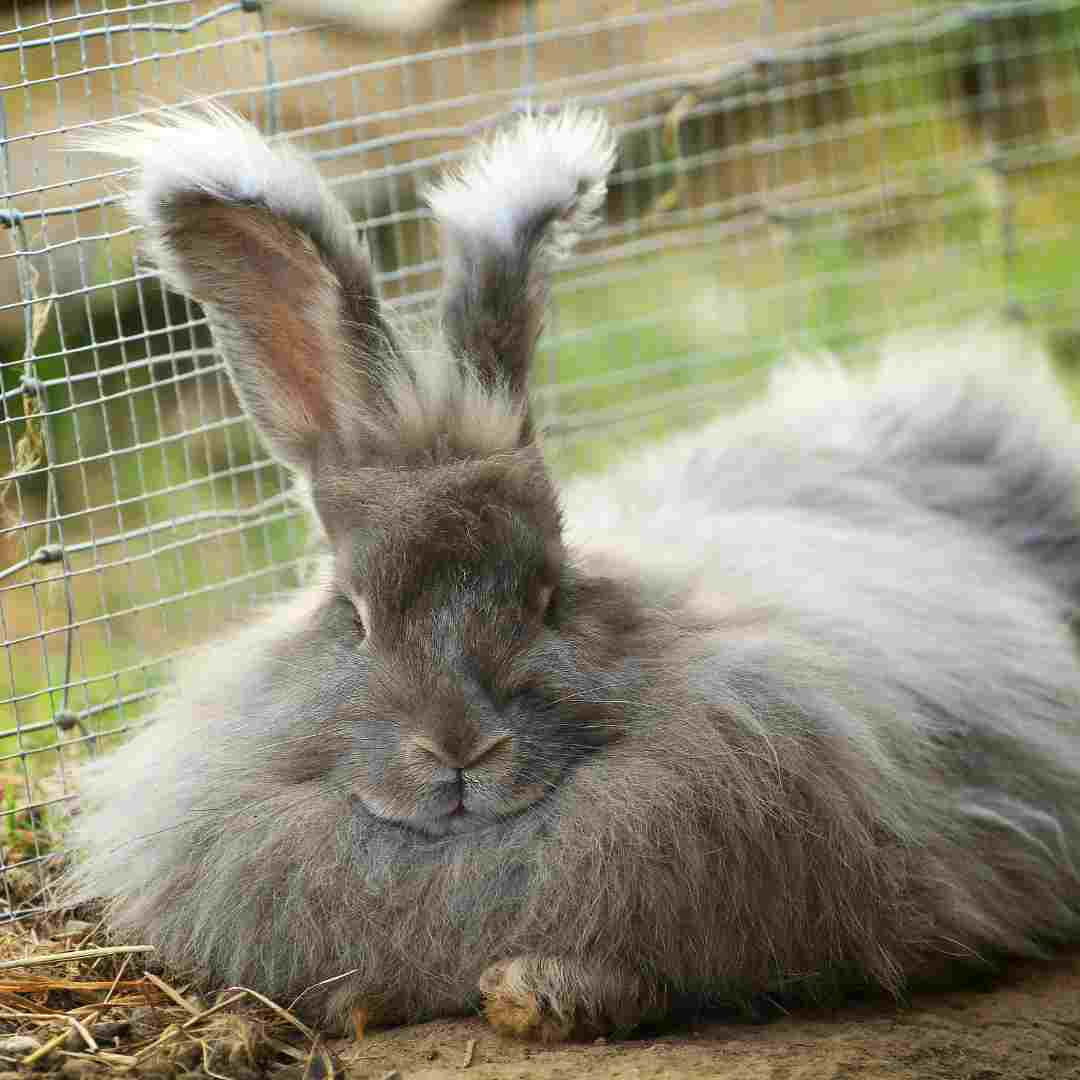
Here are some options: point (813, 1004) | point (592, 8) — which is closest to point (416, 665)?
point (813, 1004)

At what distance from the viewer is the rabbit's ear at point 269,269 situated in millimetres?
2725

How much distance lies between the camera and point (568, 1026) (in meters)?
2.59

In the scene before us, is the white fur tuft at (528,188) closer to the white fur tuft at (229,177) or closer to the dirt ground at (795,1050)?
the white fur tuft at (229,177)

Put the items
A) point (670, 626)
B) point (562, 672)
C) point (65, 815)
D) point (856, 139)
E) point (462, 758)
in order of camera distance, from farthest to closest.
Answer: point (856, 139)
point (65, 815)
point (670, 626)
point (562, 672)
point (462, 758)

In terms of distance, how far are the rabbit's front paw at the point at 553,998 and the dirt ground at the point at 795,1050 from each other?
3 centimetres

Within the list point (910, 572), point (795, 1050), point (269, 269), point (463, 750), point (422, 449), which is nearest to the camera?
point (463, 750)

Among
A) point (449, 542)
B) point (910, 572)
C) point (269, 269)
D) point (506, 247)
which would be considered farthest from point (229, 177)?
point (910, 572)

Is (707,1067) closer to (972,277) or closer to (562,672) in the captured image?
(562,672)

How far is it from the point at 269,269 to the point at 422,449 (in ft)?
1.45

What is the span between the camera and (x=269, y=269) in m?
2.88

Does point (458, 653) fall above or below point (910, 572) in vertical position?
above

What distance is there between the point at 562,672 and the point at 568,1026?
0.57 metres

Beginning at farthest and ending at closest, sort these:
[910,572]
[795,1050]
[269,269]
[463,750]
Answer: [910,572] < [269,269] < [795,1050] < [463,750]

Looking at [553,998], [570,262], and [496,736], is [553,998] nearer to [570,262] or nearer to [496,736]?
[496,736]
